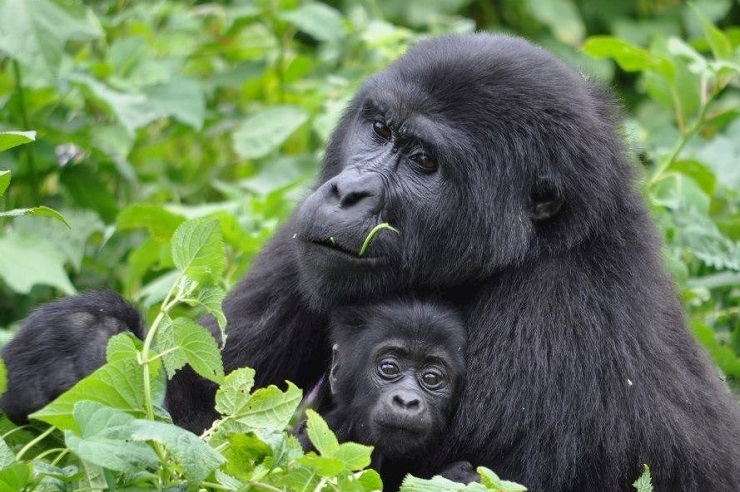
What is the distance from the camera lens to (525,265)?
12.7ft

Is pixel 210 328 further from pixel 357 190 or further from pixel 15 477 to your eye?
pixel 15 477

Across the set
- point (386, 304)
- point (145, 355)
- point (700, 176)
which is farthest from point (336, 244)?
point (700, 176)

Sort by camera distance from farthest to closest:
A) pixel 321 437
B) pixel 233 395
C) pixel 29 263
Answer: pixel 29 263, pixel 233 395, pixel 321 437

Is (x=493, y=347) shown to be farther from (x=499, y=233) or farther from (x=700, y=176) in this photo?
(x=700, y=176)

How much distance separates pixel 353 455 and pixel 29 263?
103 inches

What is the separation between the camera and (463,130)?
3.92 metres

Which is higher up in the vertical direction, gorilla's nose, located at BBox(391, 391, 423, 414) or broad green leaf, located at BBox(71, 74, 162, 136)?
gorilla's nose, located at BBox(391, 391, 423, 414)

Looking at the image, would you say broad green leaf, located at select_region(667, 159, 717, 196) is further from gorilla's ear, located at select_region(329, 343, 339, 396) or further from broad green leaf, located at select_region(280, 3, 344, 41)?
gorilla's ear, located at select_region(329, 343, 339, 396)

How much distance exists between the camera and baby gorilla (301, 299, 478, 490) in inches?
143

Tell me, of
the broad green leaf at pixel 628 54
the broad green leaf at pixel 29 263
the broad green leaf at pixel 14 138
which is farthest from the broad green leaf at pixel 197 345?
the broad green leaf at pixel 628 54

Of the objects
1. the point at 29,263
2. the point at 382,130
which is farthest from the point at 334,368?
the point at 29,263

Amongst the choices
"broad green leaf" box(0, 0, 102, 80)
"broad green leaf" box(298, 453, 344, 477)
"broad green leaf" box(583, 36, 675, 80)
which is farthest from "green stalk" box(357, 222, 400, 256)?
"broad green leaf" box(583, 36, 675, 80)

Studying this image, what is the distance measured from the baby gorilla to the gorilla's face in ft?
0.48

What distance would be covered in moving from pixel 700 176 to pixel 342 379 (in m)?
2.64
